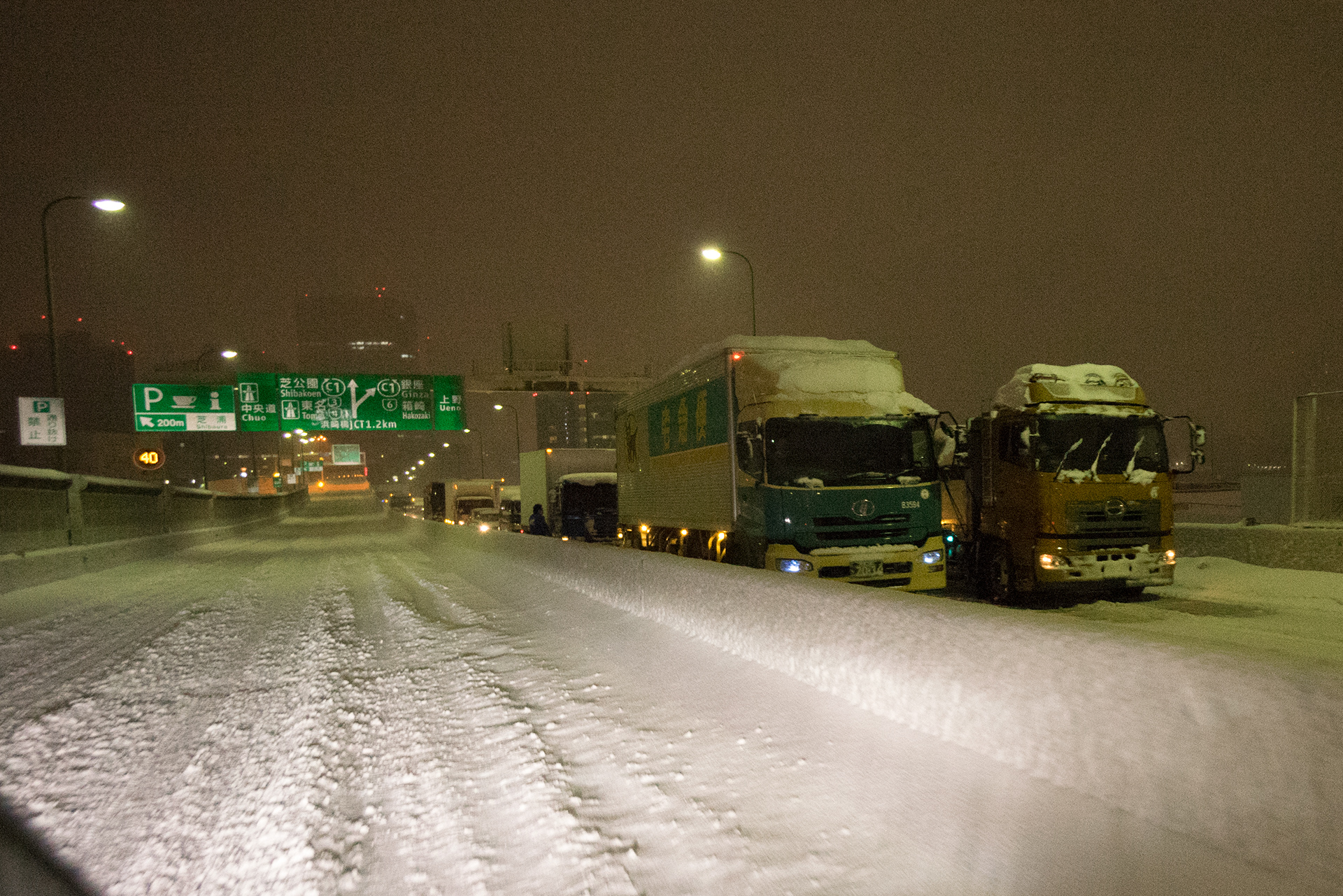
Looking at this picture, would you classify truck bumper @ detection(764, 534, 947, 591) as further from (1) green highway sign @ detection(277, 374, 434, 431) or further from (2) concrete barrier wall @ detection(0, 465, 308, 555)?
(1) green highway sign @ detection(277, 374, 434, 431)

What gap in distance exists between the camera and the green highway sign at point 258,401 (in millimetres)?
32188

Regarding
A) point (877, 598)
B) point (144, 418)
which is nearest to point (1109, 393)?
point (877, 598)

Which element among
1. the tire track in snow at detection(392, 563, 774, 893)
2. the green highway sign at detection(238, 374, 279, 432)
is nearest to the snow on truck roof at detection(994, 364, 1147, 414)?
the tire track in snow at detection(392, 563, 774, 893)

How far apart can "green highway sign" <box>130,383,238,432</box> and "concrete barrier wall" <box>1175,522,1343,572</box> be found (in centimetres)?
3416

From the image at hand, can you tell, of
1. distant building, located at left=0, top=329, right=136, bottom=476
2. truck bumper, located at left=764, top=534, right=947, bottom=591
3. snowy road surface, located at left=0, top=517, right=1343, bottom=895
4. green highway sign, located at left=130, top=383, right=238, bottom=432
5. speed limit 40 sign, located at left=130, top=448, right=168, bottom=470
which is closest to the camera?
snowy road surface, located at left=0, top=517, right=1343, bottom=895

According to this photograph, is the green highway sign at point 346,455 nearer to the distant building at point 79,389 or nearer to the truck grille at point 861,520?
the distant building at point 79,389

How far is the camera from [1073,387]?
10.7 m

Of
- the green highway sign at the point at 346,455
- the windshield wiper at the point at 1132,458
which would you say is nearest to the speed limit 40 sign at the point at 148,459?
the windshield wiper at the point at 1132,458

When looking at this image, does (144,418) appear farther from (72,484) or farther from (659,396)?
(659,396)

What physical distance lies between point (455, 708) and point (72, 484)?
15.1 meters

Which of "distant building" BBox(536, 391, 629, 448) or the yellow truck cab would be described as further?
"distant building" BBox(536, 391, 629, 448)

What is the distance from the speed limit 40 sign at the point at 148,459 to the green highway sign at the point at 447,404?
→ 1133 centimetres

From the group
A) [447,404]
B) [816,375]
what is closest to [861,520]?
[816,375]

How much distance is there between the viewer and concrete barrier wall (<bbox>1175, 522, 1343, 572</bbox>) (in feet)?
36.4
